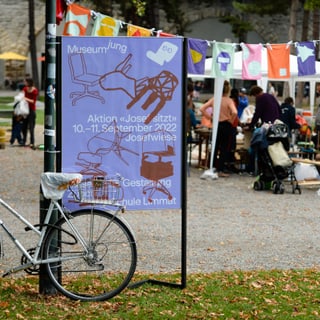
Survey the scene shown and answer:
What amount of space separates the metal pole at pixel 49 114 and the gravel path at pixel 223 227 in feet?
4.90

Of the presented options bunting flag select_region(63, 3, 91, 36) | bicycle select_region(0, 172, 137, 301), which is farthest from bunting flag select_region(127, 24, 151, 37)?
bicycle select_region(0, 172, 137, 301)

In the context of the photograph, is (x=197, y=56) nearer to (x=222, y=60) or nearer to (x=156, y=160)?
(x=222, y=60)

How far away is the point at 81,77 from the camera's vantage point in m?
6.82

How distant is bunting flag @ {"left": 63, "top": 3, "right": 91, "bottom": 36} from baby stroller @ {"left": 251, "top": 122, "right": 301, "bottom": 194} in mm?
3600

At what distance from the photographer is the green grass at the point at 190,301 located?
643 centimetres

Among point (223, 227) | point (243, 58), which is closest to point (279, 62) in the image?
point (243, 58)

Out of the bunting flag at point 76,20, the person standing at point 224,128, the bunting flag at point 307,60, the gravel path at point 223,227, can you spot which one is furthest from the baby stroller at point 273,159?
the bunting flag at point 76,20

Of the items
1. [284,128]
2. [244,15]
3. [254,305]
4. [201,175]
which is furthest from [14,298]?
[244,15]

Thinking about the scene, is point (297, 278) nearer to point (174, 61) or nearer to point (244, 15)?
point (174, 61)

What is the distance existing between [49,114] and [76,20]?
6887 millimetres

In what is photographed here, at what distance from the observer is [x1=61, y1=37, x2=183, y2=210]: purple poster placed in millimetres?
6824

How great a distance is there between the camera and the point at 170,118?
7078 millimetres

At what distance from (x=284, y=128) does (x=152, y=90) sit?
8.52 meters

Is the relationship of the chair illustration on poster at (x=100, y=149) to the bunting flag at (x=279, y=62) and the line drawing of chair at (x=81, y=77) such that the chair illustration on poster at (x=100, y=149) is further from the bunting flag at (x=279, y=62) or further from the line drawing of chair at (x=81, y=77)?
the bunting flag at (x=279, y=62)
